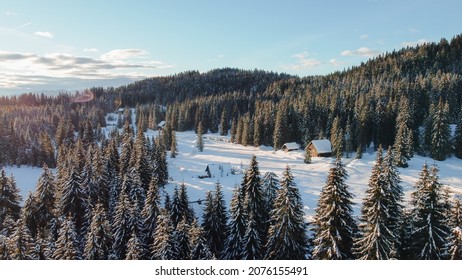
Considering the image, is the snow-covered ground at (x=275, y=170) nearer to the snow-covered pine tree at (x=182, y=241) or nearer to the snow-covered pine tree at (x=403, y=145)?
the snow-covered pine tree at (x=403, y=145)

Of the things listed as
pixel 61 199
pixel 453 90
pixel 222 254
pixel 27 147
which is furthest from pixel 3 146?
pixel 453 90

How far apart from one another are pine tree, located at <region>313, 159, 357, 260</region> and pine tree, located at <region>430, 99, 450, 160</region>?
62.6 meters

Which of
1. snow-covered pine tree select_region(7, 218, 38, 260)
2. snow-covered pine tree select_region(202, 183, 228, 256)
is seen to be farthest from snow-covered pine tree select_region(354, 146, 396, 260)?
snow-covered pine tree select_region(7, 218, 38, 260)

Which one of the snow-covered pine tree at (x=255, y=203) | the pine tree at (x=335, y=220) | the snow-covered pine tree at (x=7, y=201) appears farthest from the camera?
the snow-covered pine tree at (x=7, y=201)

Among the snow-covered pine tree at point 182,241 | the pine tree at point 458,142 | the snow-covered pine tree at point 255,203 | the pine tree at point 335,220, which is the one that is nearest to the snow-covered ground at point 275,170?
the pine tree at point 458,142

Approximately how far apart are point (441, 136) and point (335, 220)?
212 ft

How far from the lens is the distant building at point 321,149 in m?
78.8

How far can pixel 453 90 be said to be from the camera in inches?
3917

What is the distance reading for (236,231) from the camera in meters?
31.2

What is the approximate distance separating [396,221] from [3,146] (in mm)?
104965

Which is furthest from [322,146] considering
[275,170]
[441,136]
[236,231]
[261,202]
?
[236,231]

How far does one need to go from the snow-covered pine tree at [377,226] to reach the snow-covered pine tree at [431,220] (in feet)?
9.25

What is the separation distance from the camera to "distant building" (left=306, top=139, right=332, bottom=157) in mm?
78812

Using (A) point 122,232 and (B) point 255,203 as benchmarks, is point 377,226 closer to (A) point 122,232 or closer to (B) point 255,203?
(B) point 255,203
